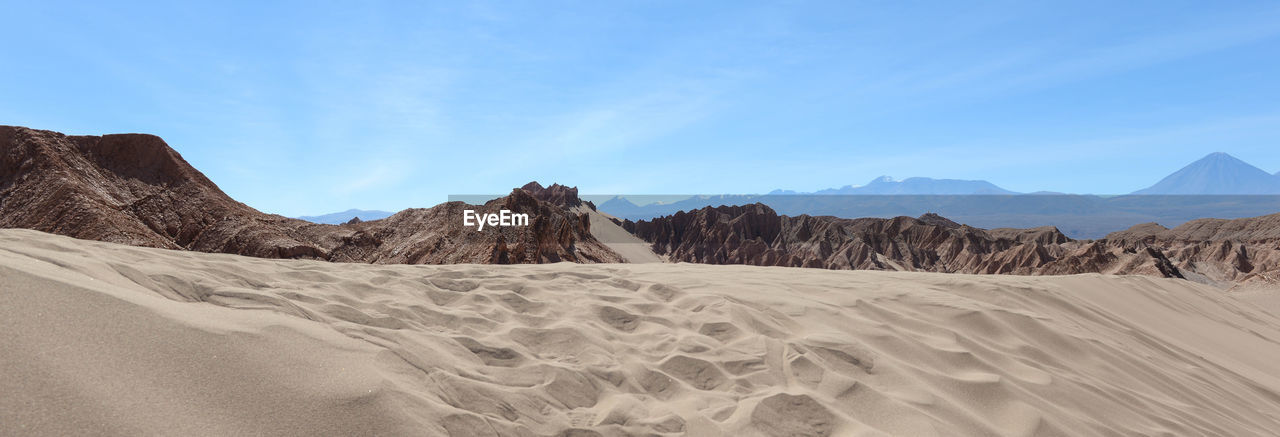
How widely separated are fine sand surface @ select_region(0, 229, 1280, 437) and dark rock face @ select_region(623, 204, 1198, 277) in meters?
32.4

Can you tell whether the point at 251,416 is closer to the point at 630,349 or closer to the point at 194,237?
the point at 630,349

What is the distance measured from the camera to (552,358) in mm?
2693

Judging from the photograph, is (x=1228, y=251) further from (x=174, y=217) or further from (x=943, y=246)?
(x=174, y=217)

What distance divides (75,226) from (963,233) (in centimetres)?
4824

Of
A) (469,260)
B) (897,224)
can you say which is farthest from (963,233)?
(469,260)

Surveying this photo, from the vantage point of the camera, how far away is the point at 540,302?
11.9 feet

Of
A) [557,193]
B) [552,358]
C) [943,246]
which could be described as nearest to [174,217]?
[552,358]

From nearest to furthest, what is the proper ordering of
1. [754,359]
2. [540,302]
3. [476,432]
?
[476,432] < [754,359] < [540,302]

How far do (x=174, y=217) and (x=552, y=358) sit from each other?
8.74 meters

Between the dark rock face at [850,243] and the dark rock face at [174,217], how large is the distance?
29.9 m

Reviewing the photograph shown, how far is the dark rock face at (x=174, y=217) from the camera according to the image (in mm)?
7375

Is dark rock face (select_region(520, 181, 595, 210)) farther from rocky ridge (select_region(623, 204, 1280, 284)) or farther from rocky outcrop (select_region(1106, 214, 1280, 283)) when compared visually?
rocky outcrop (select_region(1106, 214, 1280, 283))

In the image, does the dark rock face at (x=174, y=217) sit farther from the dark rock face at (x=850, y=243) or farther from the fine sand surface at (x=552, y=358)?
the dark rock face at (x=850, y=243)

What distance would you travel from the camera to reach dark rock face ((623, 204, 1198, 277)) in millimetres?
37094
